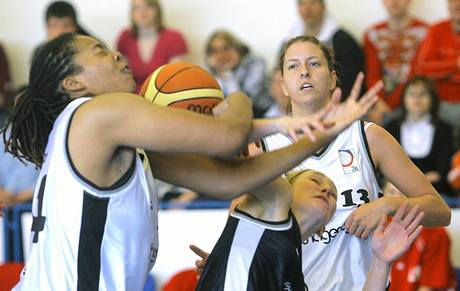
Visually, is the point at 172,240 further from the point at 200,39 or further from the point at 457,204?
the point at 200,39

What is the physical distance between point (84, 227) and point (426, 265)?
3468 millimetres

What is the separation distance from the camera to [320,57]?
3.98 metres

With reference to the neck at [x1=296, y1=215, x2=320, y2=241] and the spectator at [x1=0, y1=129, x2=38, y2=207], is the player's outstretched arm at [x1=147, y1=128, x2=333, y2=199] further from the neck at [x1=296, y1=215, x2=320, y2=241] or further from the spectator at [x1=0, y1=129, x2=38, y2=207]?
the spectator at [x1=0, y1=129, x2=38, y2=207]

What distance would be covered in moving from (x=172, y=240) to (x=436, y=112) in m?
2.33

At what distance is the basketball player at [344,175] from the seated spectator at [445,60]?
12.1 ft

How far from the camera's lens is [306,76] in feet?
12.8

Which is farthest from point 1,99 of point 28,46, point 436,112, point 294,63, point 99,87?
point 99,87

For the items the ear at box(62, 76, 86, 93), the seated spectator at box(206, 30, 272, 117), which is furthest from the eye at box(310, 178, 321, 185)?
the seated spectator at box(206, 30, 272, 117)

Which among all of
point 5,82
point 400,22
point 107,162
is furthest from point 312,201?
point 5,82

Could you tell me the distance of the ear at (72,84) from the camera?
9.91ft

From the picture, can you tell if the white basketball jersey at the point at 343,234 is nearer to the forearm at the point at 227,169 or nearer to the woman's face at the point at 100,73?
the forearm at the point at 227,169

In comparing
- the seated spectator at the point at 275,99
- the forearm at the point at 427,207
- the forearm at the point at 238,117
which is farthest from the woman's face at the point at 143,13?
the forearm at the point at 238,117

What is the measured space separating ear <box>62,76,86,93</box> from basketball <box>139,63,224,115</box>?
50cm

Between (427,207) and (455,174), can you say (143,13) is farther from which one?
(427,207)
